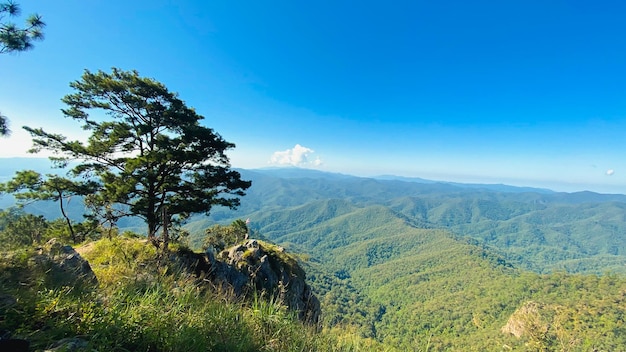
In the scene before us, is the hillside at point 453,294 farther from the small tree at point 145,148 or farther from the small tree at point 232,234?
the small tree at point 145,148

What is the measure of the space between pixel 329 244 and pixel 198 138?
588 ft

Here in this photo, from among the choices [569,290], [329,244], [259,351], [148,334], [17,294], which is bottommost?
[329,244]

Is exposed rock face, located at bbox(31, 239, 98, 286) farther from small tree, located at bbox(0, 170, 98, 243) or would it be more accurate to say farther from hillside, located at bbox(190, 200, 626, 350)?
hillside, located at bbox(190, 200, 626, 350)

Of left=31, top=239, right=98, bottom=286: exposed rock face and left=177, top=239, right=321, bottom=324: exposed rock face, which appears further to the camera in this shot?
left=177, top=239, right=321, bottom=324: exposed rock face

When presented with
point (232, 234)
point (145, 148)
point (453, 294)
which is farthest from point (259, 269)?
point (453, 294)

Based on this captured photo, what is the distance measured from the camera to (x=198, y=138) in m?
10.3

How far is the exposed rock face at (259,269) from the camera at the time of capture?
837 centimetres

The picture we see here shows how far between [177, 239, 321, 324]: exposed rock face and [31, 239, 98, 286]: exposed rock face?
4292 mm

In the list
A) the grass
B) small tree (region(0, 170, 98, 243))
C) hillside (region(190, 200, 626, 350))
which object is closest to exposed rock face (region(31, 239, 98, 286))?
the grass

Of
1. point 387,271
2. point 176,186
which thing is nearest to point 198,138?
point 176,186

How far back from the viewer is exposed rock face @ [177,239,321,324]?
8.37 meters

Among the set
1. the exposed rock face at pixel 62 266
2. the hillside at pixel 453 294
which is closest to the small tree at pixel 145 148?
the exposed rock face at pixel 62 266

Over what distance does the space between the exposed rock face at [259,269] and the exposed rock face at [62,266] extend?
14.1 feet

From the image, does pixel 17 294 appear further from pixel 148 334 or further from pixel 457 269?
pixel 457 269
